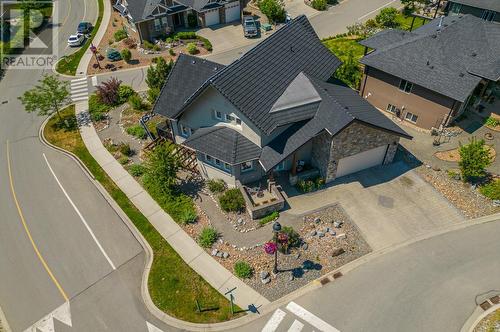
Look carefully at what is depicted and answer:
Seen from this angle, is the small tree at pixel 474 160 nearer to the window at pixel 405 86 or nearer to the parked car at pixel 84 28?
the window at pixel 405 86

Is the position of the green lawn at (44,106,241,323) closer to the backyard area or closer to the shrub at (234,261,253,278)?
the shrub at (234,261,253,278)

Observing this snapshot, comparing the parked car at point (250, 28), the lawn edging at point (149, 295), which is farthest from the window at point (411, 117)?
the parked car at point (250, 28)

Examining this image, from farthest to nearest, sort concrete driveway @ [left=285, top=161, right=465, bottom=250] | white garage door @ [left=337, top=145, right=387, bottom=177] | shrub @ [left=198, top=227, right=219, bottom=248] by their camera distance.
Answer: white garage door @ [left=337, top=145, right=387, bottom=177], concrete driveway @ [left=285, top=161, right=465, bottom=250], shrub @ [left=198, top=227, right=219, bottom=248]

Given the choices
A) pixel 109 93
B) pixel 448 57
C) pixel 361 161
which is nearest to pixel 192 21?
pixel 109 93

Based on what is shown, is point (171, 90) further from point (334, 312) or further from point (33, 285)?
point (334, 312)

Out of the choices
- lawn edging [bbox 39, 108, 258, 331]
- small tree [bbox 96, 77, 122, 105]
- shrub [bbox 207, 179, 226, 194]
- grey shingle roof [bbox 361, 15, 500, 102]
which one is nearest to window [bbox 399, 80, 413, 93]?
grey shingle roof [bbox 361, 15, 500, 102]
